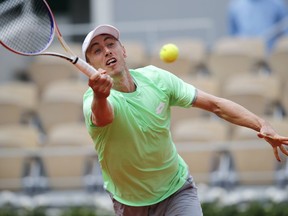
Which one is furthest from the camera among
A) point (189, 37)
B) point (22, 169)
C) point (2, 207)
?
point (189, 37)

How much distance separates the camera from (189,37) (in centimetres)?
1362

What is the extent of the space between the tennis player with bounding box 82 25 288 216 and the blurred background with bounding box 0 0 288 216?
2683 millimetres

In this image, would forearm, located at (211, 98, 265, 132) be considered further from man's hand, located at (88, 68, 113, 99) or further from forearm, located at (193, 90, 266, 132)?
man's hand, located at (88, 68, 113, 99)

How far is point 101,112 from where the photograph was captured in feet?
17.3

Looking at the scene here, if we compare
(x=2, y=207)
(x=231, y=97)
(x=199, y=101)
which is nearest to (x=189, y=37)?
(x=231, y=97)

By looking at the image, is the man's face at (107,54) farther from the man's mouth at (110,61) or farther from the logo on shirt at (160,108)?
the logo on shirt at (160,108)

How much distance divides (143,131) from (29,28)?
95 centimetres

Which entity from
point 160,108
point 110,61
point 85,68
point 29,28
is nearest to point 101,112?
point 85,68

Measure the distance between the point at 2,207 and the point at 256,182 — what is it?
8.18 ft

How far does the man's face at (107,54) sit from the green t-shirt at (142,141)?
0.17 metres

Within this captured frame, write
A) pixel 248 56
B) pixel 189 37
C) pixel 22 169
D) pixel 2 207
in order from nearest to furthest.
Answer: pixel 2 207
pixel 22 169
pixel 248 56
pixel 189 37

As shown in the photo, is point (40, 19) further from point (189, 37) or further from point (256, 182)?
point (189, 37)

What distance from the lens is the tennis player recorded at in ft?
18.7

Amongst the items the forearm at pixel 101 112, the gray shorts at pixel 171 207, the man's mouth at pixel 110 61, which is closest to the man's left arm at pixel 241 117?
the gray shorts at pixel 171 207
